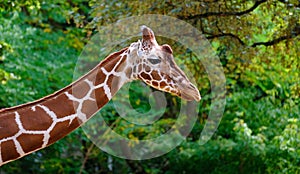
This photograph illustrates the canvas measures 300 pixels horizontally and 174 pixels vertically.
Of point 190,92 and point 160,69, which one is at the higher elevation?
point 160,69

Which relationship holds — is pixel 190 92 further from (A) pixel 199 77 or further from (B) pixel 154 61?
(A) pixel 199 77

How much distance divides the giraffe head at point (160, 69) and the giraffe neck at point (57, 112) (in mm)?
102

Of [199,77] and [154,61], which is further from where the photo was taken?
[199,77]

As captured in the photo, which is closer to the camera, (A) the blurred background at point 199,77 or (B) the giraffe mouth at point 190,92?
(B) the giraffe mouth at point 190,92

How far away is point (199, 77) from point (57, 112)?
391 centimetres

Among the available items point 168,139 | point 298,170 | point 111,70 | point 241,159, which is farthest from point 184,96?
point 168,139

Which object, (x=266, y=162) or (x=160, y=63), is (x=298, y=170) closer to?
(x=266, y=162)

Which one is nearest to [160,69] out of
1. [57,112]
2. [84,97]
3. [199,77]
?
[84,97]

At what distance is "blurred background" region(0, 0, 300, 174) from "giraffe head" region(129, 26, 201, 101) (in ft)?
7.83

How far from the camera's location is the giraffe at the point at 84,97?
→ 416 centimetres

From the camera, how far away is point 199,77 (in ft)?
26.0

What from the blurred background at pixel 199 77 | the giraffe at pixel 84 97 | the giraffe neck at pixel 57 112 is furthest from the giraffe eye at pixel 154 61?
the blurred background at pixel 199 77

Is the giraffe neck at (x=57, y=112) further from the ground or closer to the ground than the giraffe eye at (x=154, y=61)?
closer to the ground

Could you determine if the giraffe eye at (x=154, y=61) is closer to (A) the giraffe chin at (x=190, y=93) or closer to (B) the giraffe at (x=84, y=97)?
(B) the giraffe at (x=84, y=97)
